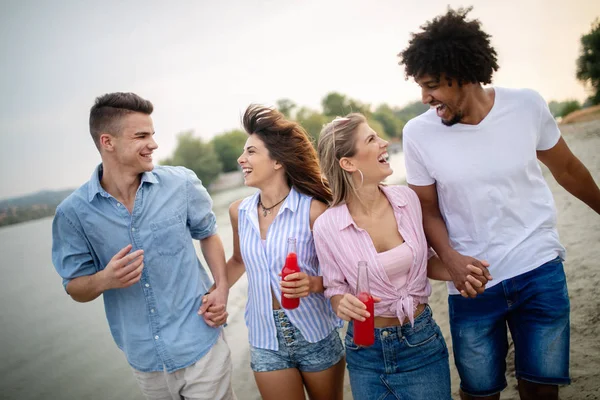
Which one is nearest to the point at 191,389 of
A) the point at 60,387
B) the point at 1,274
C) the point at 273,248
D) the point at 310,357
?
the point at 310,357

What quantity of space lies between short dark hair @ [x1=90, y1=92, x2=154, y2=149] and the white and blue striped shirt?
1.23 metres

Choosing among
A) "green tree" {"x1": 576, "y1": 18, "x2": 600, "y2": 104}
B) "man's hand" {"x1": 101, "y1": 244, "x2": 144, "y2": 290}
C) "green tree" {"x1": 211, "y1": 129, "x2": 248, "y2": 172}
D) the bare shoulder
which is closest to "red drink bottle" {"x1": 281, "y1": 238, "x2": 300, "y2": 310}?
the bare shoulder

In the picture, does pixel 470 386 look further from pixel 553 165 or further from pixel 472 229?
pixel 553 165

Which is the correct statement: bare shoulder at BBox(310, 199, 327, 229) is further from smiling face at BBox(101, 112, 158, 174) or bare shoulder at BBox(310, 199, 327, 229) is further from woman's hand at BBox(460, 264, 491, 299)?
smiling face at BBox(101, 112, 158, 174)

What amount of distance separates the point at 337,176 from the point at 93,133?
6.21ft

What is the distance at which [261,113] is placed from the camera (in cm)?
328

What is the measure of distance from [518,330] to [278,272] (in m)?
1.66

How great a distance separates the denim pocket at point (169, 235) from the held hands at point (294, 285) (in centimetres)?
100

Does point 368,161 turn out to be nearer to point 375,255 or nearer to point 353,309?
point 375,255

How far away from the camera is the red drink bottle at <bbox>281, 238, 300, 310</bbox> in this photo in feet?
8.09

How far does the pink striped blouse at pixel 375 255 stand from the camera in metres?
2.41

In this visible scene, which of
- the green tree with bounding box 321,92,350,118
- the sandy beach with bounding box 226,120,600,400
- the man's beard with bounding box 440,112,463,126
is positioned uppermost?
the green tree with bounding box 321,92,350,118

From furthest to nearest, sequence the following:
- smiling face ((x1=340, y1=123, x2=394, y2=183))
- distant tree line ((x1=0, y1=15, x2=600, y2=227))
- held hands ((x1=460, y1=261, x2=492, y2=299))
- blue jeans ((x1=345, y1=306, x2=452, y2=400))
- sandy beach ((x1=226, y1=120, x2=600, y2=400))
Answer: distant tree line ((x1=0, y1=15, x2=600, y2=227)), sandy beach ((x1=226, y1=120, x2=600, y2=400)), smiling face ((x1=340, y1=123, x2=394, y2=183)), blue jeans ((x1=345, y1=306, x2=452, y2=400)), held hands ((x1=460, y1=261, x2=492, y2=299))

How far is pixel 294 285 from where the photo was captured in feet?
8.06
